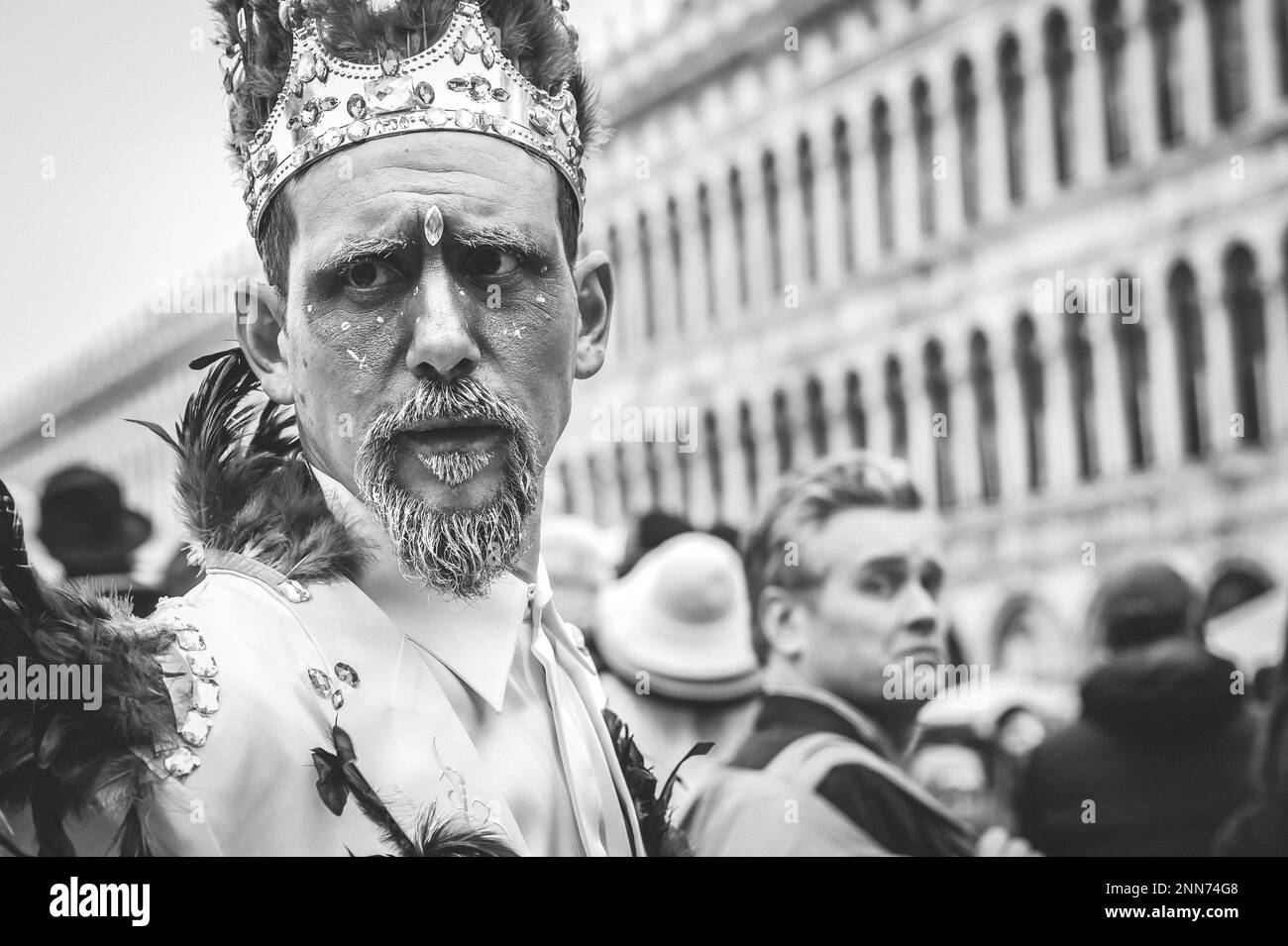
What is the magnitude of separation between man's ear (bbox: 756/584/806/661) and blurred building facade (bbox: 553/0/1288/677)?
52 centimetres

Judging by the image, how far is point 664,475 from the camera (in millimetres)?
5680

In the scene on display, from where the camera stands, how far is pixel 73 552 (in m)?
3.82

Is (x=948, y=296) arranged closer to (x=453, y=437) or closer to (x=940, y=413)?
(x=940, y=413)

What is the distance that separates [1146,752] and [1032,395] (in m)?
3.53

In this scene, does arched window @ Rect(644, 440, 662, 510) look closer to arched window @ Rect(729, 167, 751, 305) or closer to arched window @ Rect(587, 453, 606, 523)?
arched window @ Rect(587, 453, 606, 523)

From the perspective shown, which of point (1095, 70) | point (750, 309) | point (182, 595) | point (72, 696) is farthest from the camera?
point (1095, 70)

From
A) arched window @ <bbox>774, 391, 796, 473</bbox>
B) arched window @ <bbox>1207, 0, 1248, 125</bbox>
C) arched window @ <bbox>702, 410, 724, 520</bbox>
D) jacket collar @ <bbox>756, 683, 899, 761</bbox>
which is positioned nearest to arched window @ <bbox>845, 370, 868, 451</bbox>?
arched window @ <bbox>774, 391, 796, 473</bbox>

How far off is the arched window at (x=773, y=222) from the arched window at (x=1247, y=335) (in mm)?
2765

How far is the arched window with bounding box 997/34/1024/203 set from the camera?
8.03 m

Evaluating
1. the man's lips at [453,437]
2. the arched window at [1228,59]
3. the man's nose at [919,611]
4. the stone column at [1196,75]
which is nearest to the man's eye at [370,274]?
the man's lips at [453,437]

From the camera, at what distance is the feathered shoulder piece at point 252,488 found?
9.84 ft
